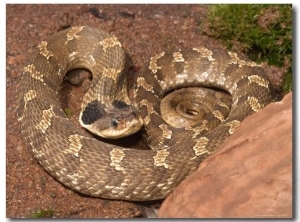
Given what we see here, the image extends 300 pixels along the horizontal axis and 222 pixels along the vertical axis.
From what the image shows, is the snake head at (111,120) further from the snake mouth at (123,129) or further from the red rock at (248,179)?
the red rock at (248,179)

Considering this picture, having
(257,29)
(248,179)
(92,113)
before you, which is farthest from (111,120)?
(257,29)

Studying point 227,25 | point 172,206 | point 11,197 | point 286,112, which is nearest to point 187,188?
point 172,206

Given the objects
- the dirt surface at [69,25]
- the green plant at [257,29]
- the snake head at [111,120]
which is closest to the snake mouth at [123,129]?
the snake head at [111,120]

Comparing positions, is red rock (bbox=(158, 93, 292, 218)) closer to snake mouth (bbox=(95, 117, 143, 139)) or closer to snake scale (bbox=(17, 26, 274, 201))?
snake scale (bbox=(17, 26, 274, 201))

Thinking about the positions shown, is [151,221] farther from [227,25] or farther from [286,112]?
[227,25]

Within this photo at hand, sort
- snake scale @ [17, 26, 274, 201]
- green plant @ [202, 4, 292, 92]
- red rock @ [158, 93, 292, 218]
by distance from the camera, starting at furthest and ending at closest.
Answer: green plant @ [202, 4, 292, 92], snake scale @ [17, 26, 274, 201], red rock @ [158, 93, 292, 218]

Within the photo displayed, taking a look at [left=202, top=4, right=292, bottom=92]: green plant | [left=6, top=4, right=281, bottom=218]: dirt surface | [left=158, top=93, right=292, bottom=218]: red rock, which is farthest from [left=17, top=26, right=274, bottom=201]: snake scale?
[left=158, top=93, right=292, bottom=218]: red rock
